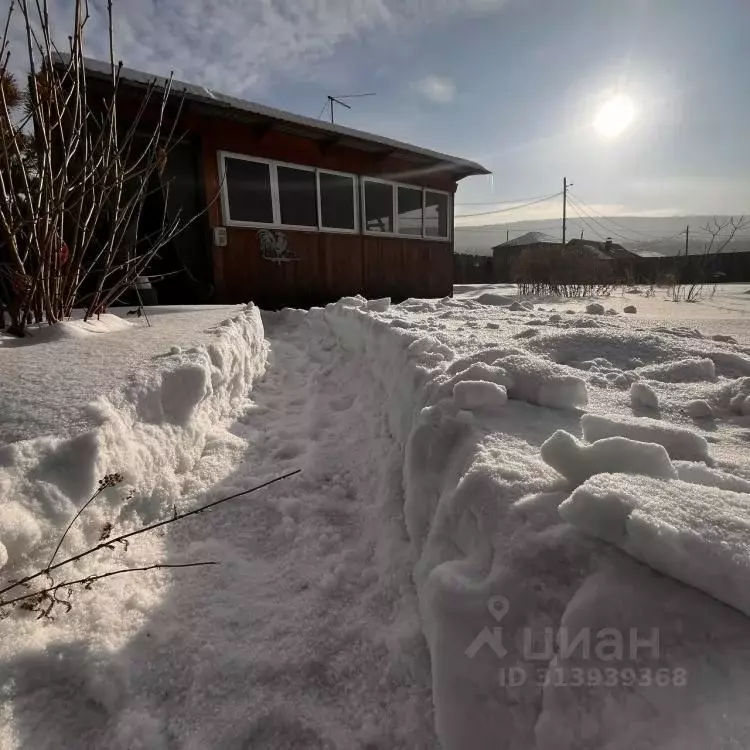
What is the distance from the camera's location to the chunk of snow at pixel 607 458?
966 millimetres

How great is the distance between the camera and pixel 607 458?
3.23 feet

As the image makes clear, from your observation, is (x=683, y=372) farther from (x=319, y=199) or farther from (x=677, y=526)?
(x=319, y=199)

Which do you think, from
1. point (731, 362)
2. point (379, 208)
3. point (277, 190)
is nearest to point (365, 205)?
point (379, 208)

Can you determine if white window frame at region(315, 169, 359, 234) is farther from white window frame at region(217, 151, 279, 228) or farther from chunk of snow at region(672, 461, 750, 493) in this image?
chunk of snow at region(672, 461, 750, 493)

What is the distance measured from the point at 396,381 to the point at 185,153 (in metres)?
5.53

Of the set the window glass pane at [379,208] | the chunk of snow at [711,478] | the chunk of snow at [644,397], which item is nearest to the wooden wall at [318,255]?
the window glass pane at [379,208]

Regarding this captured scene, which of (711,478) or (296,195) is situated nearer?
(711,478)

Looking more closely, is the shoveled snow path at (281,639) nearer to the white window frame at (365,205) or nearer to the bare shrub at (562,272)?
the white window frame at (365,205)

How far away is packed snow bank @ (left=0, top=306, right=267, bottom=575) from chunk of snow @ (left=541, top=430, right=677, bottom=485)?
1.27m

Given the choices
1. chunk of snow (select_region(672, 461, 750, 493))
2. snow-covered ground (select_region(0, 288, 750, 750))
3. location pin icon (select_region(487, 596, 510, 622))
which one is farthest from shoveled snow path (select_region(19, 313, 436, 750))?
chunk of snow (select_region(672, 461, 750, 493))

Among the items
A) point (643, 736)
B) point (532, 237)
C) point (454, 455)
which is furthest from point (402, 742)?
point (532, 237)

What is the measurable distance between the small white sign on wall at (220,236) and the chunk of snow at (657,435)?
600cm

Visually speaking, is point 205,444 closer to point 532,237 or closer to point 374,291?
point 374,291

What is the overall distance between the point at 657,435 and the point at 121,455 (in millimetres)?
1605
